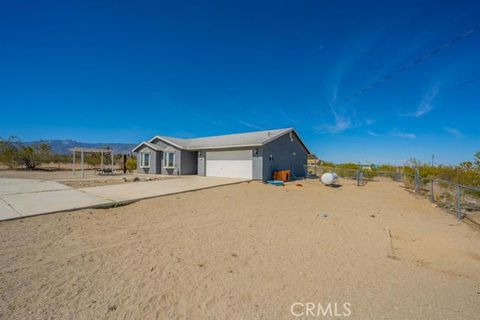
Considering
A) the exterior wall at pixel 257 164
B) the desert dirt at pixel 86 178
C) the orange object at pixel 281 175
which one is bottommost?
the desert dirt at pixel 86 178

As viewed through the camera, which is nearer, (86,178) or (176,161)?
(86,178)

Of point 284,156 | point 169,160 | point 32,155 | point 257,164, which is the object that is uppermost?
point 32,155

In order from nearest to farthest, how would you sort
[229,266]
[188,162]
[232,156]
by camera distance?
[229,266]
[232,156]
[188,162]

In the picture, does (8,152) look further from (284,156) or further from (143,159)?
(284,156)

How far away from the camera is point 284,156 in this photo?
18.1 m

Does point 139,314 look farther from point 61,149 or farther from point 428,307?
point 61,149

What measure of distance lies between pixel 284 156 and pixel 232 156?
14.4ft

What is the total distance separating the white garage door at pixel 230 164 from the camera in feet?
54.1

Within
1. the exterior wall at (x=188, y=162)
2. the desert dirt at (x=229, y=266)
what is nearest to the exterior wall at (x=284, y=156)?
the exterior wall at (x=188, y=162)

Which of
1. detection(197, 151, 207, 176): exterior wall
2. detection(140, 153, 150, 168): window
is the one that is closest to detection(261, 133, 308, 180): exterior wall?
detection(197, 151, 207, 176): exterior wall

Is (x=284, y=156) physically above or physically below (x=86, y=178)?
above

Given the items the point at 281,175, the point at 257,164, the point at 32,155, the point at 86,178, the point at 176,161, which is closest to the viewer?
the point at 257,164

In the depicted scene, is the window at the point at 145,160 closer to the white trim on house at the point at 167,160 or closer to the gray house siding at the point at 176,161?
the gray house siding at the point at 176,161

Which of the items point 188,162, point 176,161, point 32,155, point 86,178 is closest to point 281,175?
point 188,162
